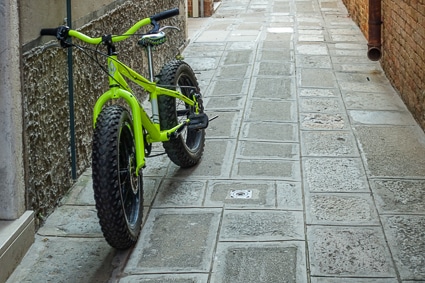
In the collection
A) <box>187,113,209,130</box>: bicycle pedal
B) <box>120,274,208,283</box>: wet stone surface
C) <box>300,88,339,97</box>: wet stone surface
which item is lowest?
<box>120,274,208,283</box>: wet stone surface

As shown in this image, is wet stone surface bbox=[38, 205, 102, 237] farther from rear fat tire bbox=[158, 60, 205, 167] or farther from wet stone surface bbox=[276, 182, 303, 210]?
wet stone surface bbox=[276, 182, 303, 210]

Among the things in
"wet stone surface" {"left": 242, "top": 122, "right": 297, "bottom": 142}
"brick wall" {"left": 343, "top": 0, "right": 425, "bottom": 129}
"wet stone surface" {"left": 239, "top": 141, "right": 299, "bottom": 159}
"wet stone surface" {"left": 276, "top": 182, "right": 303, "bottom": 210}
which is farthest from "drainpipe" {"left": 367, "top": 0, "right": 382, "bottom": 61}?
"wet stone surface" {"left": 276, "top": 182, "right": 303, "bottom": 210}

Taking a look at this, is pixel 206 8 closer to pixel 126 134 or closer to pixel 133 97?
pixel 133 97

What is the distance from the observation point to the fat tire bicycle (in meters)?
3.78

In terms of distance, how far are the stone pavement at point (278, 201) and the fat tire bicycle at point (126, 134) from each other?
200 millimetres

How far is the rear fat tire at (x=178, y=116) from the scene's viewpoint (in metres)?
4.85

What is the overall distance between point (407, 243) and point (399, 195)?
2.40ft

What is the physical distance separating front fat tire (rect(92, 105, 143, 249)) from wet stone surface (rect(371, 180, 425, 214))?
1518mm

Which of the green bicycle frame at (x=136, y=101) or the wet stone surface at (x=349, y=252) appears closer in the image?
the wet stone surface at (x=349, y=252)

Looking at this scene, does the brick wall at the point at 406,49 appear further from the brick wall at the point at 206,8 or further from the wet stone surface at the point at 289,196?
the brick wall at the point at 206,8

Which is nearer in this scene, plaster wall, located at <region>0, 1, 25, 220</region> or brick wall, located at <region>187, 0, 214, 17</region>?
plaster wall, located at <region>0, 1, 25, 220</region>

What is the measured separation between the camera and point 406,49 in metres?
7.00

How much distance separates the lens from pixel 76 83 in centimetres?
496

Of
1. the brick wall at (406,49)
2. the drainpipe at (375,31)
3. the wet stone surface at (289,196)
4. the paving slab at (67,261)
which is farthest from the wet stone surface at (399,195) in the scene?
the drainpipe at (375,31)
